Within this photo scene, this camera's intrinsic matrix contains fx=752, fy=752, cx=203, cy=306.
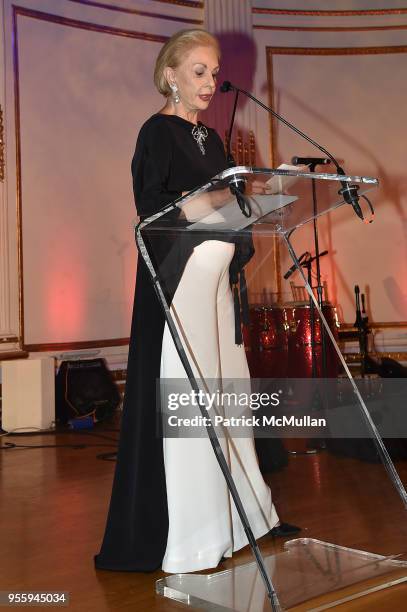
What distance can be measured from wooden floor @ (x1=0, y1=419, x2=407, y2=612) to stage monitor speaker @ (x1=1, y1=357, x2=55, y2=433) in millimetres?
2098

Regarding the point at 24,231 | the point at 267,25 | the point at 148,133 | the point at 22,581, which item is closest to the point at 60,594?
the point at 22,581

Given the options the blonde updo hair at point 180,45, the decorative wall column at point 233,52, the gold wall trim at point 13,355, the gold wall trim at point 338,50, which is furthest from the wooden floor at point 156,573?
the gold wall trim at point 338,50

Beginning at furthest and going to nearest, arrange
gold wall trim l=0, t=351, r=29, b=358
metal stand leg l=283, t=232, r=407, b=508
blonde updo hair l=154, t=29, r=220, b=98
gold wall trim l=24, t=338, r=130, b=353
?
gold wall trim l=24, t=338, r=130, b=353 < gold wall trim l=0, t=351, r=29, b=358 < blonde updo hair l=154, t=29, r=220, b=98 < metal stand leg l=283, t=232, r=407, b=508

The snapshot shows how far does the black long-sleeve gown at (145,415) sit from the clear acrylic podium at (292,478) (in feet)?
0.57

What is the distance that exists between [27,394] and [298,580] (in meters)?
3.79

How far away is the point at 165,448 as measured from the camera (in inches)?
79.8

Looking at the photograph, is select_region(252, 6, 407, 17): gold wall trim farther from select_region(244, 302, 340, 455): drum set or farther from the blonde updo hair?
select_region(244, 302, 340, 455): drum set

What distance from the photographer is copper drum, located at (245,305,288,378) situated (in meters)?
1.82

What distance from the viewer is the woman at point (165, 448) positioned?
1998 millimetres

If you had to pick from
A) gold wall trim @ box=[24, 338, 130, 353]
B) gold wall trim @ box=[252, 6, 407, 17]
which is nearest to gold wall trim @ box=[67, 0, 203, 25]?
gold wall trim @ box=[252, 6, 407, 17]

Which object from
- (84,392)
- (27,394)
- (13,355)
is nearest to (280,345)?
(27,394)

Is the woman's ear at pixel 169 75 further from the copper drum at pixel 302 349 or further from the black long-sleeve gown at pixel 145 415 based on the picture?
the copper drum at pixel 302 349

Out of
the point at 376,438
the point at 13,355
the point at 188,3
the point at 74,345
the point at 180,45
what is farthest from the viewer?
the point at 188,3

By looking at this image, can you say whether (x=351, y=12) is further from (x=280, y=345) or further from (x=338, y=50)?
(x=280, y=345)
